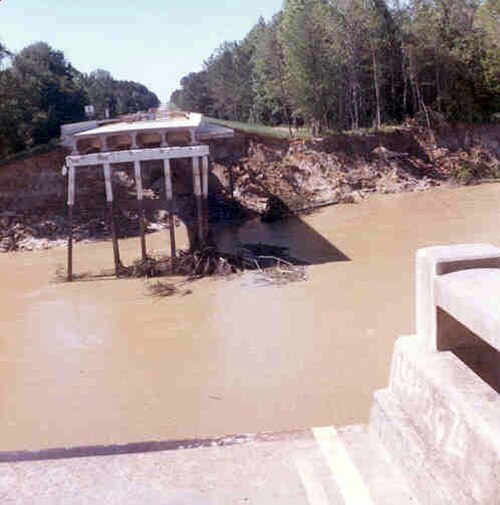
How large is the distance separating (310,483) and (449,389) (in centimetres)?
119

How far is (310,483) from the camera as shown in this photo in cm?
428

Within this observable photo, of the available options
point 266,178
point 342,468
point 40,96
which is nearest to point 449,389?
point 342,468

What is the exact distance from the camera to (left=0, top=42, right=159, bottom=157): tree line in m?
25.4

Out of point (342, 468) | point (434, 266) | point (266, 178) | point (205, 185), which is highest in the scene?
point (434, 266)

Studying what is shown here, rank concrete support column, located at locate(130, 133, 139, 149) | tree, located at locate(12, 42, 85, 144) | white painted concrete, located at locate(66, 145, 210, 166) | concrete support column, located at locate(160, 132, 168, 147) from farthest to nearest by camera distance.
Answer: tree, located at locate(12, 42, 85, 144)
concrete support column, located at locate(130, 133, 139, 149)
concrete support column, located at locate(160, 132, 168, 147)
white painted concrete, located at locate(66, 145, 210, 166)

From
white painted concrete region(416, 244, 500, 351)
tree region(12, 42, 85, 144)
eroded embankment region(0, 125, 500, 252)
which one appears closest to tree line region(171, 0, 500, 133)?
eroded embankment region(0, 125, 500, 252)

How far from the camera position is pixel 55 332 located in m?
11.6

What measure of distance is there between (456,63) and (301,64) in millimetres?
7497

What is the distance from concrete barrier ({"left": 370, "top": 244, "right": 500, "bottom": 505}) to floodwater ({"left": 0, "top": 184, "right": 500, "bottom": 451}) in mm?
2928

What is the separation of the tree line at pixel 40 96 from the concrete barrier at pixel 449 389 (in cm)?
2365

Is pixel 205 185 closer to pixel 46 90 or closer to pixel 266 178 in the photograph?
pixel 266 178

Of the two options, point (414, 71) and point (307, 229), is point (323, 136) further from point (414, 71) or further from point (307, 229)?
point (307, 229)

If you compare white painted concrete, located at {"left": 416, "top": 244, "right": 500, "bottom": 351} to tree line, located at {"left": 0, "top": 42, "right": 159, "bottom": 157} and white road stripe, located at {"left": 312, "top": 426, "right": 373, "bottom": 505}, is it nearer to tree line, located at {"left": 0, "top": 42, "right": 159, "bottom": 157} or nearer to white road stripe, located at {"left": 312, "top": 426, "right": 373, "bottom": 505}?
white road stripe, located at {"left": 312, "top": 426, "right": 373, "bottom": 505}

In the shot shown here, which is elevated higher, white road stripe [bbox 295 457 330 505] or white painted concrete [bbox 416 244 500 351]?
white painted concrete [bbox 416 244 500 351]
